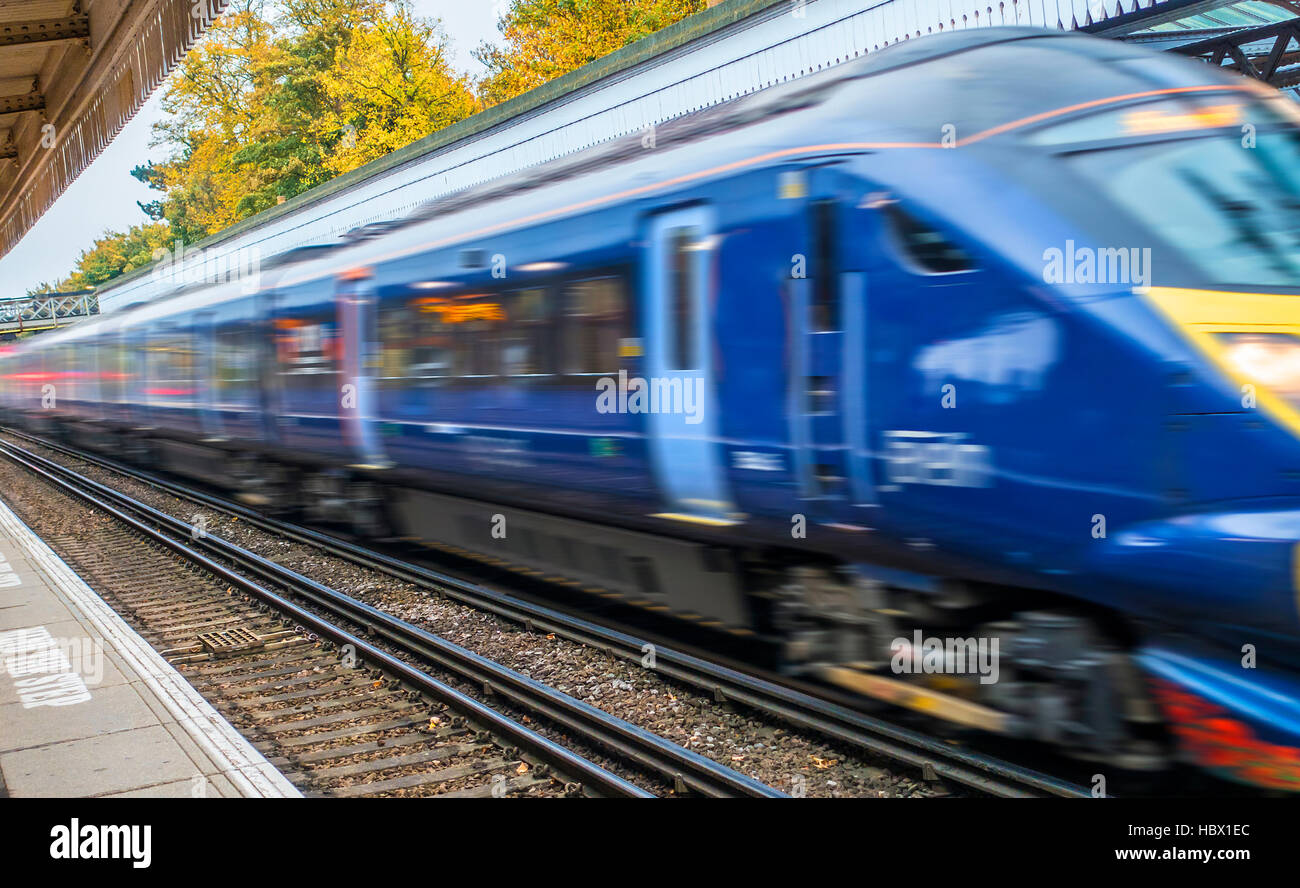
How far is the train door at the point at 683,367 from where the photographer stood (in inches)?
233

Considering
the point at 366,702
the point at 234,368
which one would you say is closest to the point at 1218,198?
the point at 366,702

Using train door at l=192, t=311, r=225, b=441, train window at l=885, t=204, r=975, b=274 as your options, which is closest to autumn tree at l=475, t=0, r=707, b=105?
train door at l=192, t=311, r=225, b=441

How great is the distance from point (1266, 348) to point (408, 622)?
20.0 ft

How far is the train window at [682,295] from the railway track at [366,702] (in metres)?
1.97

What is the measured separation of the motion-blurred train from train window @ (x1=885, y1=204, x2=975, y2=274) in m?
0.01

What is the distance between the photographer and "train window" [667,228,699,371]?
19.8 ft

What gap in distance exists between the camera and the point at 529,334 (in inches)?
301

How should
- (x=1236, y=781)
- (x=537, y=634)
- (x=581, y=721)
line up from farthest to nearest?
(x=537, y=634) → (x=581, y=721) → (x=1236, y=781)

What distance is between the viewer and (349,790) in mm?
5148

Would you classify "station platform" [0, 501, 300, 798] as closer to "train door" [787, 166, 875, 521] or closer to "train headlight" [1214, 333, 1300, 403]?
"train door" [787, 166, 875, 521]

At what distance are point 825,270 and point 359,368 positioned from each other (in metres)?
6.29

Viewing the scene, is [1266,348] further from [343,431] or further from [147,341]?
[147,341]
